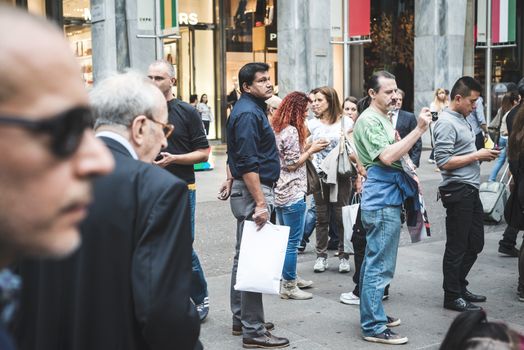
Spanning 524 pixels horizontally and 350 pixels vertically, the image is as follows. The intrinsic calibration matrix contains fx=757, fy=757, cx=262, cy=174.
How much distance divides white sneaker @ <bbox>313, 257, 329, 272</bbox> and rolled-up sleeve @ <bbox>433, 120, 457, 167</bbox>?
6.68ft

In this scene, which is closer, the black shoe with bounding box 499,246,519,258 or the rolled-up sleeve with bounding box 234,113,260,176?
the rolled-up sleeve with bounding box 234,113,260,176

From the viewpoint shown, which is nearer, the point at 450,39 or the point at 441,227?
the point at 441,227

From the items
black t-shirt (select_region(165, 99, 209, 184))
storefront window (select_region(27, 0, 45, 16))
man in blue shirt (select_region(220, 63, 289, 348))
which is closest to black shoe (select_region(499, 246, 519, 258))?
man in blue shirt (select_region(220, 63, 289, 348))

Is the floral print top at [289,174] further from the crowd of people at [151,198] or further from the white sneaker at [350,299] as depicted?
the white sneaker at [350,299]

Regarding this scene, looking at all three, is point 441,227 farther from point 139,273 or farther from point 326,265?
point 139,273

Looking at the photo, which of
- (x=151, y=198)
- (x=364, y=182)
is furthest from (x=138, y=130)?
(x=364, y=182)

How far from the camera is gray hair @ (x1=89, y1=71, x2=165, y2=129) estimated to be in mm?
2783

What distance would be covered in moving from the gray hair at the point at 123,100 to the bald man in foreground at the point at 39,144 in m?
1.68

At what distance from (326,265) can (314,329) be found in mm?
2029

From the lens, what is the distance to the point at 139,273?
8.07ft

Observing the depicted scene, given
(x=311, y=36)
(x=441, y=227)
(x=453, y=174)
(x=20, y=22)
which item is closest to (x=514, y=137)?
(x=453, y=174)

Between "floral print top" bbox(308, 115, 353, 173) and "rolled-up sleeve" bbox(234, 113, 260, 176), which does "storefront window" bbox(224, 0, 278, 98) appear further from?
"rolled-up sleeve" bbox(234, 113, 260, 176)

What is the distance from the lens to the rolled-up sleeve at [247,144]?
18.5ft

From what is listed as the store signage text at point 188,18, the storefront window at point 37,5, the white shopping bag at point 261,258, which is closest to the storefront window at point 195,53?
the store signage text at point 188,18
